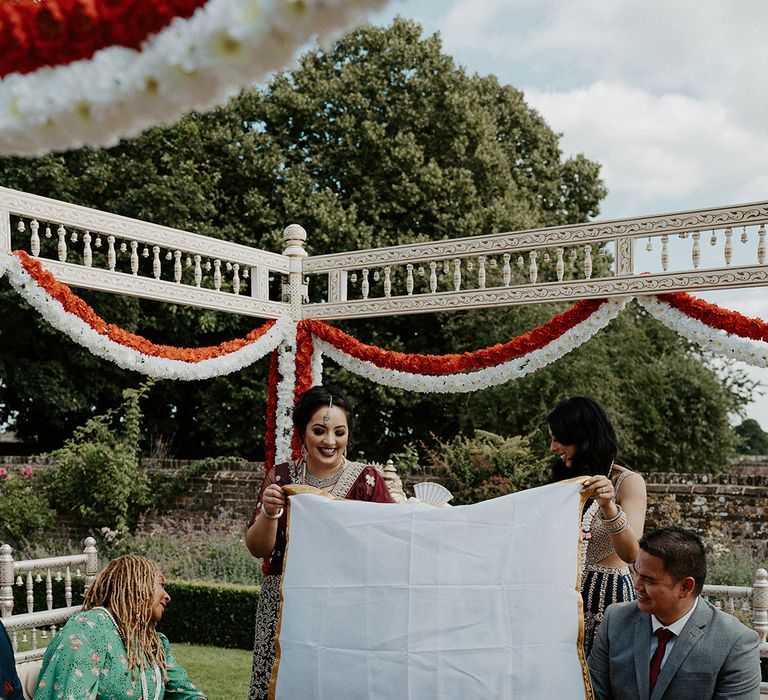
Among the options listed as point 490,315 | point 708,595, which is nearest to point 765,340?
point 708,595

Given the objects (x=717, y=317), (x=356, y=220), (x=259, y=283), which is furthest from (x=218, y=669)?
(x=356, y=220)

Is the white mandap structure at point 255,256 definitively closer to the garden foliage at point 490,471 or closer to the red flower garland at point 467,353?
the red flower garland at point 467,353

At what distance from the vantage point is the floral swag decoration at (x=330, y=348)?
6.29 metres

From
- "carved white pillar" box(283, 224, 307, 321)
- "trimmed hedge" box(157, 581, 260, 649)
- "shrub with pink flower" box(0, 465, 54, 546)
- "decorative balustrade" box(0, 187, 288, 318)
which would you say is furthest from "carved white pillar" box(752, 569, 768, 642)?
"shrub with pink flower" box(0, 465, 54, 546)

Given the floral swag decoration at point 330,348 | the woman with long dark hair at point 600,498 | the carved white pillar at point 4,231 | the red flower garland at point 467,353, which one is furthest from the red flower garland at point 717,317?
the carved white pillar at point 4,231

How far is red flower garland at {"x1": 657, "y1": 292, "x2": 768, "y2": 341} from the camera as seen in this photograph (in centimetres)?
639

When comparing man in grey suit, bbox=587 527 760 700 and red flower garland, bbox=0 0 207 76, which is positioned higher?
red flower garland, bbox=0 0 207 76

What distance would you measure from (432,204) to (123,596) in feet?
39.1

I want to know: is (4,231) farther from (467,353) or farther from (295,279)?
(467,353)

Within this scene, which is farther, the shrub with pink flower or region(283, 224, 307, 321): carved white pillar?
the shrub with pink flower

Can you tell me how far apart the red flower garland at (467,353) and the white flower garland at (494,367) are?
0.13 feet

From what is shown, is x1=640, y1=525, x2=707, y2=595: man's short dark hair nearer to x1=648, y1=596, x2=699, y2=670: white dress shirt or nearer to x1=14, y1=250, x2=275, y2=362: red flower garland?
x1=648, y1=596, x2=699, y2=670: white dress shirt

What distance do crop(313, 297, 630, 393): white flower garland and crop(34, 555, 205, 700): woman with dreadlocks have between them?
4.52m

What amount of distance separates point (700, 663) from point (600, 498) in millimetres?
535
